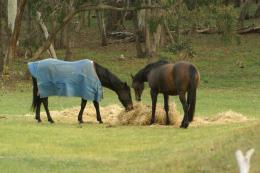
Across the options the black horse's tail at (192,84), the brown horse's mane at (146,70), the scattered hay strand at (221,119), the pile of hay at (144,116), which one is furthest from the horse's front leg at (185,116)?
the brown horse's mane at (146,70)

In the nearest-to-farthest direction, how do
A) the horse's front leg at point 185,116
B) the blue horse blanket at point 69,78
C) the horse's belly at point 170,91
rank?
the horse's front leg at point 185,116
the horse's belly at point 170,91
the blue horse blanket at point 69,78

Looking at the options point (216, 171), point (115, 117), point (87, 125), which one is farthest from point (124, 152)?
point (115, 117)

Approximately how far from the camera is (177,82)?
17781mm

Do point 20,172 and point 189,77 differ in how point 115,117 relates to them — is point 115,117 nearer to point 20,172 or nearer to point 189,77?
point 189,77

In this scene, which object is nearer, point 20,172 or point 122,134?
point 20,172

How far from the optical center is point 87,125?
18.8 metres

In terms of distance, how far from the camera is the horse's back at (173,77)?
1759 cm

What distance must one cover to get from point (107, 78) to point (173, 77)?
7.51ft

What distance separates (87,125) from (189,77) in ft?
9.61

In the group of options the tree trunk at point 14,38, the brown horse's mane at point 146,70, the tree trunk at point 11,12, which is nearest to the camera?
the brown horse's mane at point 146,70

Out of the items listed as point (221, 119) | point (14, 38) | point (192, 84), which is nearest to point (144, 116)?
point (192, 84)

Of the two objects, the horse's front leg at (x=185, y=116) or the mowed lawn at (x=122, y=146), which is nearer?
the mowed lawn at (x=122, y=146)

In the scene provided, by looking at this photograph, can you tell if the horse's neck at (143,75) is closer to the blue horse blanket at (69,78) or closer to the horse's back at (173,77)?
the horse's back at (173,77)

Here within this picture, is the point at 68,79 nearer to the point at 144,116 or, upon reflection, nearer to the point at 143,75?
the point at 143,75
